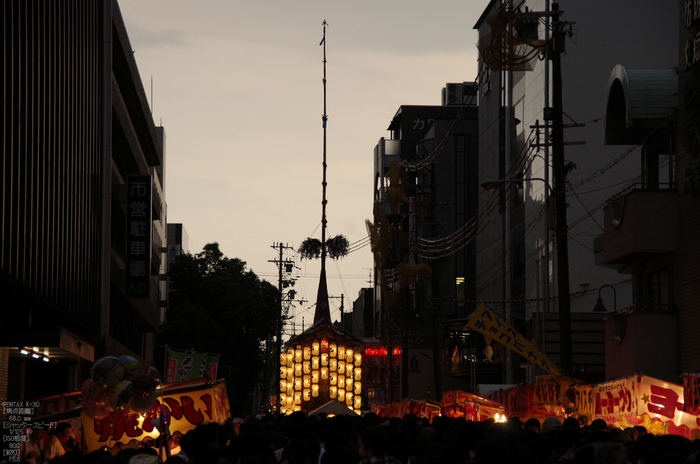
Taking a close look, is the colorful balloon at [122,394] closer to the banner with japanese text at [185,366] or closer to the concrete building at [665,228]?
the concrete building at [665,228]

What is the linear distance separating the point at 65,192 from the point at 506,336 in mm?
11313

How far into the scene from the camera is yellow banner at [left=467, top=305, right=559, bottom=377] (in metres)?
21.9

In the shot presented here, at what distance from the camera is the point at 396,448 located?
9.68 m

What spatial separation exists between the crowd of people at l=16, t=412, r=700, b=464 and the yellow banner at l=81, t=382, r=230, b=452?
103cm

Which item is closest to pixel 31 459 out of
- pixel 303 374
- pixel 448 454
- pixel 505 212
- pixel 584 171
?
pixel 448 454

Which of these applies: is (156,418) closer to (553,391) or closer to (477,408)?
(477,408)

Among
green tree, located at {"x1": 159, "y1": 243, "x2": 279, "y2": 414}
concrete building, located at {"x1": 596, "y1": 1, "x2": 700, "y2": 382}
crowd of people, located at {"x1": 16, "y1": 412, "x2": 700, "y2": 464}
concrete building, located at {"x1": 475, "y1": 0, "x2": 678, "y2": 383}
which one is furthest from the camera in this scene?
green tree, located at {"x1": 159, "y1": 243, "x2": 279, "y2": 414}

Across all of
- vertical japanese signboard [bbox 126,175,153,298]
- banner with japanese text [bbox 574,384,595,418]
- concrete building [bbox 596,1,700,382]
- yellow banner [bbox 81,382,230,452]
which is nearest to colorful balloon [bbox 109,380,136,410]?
yellow banner [bbox 81,382,230,452]

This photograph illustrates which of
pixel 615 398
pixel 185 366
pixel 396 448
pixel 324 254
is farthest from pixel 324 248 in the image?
pixel 396 448

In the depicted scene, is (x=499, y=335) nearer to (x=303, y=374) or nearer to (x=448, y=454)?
(x=448, y=454)

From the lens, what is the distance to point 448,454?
9648 mm

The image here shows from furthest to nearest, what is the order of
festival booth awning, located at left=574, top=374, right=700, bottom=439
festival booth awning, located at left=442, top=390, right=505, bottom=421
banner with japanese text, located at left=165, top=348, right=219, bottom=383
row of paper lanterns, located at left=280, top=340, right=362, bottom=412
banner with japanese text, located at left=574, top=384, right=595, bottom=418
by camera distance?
1. row of paper lanterns, located at left=280, top=340, right=362, bottom=412
2. banner with japanese text, located at left=165, top=348, right=219, bottom=383
3. festival booth awning, located at left=442, top=390, right=505, bottom=421
4. banner with japanese text, located at left=574, top=384, right=595, bottom=418
5. festival booth awning, located at left=574, top=374, right=700, bottom=439

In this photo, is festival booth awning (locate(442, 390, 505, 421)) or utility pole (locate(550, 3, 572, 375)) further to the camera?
utility pole (locate(550, 3, 572, 375))

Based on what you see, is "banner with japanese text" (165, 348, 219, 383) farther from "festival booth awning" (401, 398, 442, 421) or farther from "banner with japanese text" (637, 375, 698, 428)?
"banner with japanese text" (637, 375, 698, 428)
